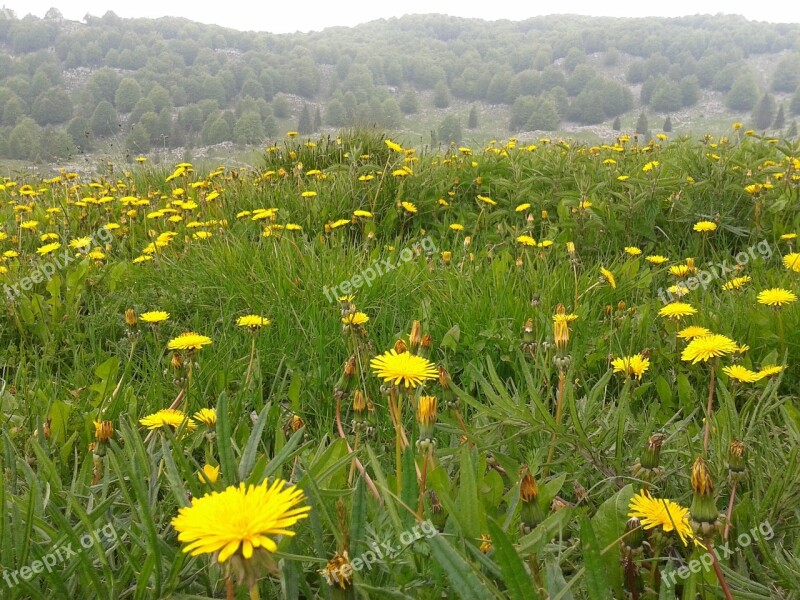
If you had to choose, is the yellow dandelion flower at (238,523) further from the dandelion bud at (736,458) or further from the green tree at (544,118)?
the green tree at (544,118)

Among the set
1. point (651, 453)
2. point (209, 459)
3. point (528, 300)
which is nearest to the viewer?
point (651, 453)

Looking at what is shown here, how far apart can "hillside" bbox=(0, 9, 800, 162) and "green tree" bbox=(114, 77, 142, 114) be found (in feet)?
0.58

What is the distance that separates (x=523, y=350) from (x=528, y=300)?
1.78 feet

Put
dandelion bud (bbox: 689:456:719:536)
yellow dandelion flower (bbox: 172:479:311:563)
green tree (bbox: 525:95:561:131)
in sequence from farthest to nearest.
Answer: green tree (bbox: 525:95:561:131)
dandelion bud (bbox: 689:456:719:536)
yellow dandelion flower (bbox: 172:479:311:563)

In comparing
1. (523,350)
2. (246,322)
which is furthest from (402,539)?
(523,350)

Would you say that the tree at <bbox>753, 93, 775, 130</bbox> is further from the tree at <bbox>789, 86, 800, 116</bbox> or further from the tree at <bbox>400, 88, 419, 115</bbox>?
the tree at <bbox>400, 88, 419, 115</bbox>

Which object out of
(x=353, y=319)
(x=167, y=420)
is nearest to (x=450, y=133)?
(x=353, y=319)

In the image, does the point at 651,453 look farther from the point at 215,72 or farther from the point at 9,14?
the point at 9,14

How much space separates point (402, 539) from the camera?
2.97 feet

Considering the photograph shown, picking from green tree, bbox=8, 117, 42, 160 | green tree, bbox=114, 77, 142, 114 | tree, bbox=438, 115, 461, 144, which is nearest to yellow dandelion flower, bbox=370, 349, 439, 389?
tree, bbox=438, 115, 461, 144

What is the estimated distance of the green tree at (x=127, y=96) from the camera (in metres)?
99.6

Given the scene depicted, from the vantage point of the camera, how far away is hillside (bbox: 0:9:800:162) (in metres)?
105

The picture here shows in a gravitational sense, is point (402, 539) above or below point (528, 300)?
above

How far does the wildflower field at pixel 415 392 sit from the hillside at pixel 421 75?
85.9 meters
